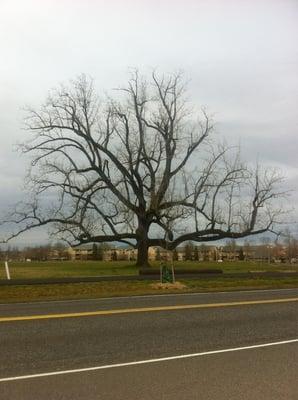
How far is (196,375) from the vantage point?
7.34 metres

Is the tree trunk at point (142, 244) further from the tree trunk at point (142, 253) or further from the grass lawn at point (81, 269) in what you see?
the grass lawn at point (81, 269)

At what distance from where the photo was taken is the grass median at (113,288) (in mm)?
20703

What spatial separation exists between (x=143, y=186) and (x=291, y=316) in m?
29.9

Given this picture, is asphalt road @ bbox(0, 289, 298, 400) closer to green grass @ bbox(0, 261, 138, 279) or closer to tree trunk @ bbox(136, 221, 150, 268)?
green grass @ bbox(0, 261, 138, 279)

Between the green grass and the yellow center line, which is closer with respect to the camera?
the yellow center line

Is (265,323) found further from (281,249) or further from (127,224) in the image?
(281,249)

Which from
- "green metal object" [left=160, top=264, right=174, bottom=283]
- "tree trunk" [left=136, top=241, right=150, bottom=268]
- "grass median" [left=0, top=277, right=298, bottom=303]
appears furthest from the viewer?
"tree trunk" [left=136, top=241, right=150, bottom=268]

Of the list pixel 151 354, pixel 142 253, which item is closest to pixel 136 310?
pixel 151 354

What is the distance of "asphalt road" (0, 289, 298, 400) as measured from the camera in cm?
661

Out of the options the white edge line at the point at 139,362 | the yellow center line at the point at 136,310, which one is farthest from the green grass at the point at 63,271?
the white edge line at the point at 139,362

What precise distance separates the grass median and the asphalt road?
6.01m

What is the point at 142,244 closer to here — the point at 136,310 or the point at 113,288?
the point at 113,288

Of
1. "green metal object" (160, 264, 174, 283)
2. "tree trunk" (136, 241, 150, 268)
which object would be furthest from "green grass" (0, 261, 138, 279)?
"green metal object" (160, 264, 174, 283)

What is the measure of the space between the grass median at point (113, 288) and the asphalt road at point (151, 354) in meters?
6.01
